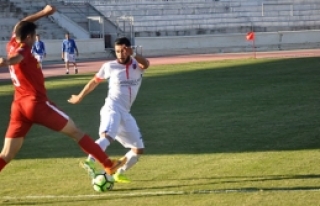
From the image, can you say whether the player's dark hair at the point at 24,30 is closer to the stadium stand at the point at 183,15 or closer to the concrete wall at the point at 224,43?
the concrete wall at the point at 224,43

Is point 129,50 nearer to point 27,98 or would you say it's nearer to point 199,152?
point 27,98

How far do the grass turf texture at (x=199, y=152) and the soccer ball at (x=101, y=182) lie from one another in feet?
0.28

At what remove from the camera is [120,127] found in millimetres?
9930

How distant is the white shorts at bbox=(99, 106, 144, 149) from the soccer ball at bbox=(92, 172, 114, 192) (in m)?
0.62

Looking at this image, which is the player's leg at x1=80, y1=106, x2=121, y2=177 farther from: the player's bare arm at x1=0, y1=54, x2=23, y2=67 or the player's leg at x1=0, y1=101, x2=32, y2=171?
the player's bare arm at x1=0, y1=54, x2=23, y2=67

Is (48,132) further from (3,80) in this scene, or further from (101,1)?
(101,1)

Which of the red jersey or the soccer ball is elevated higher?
the red jersey

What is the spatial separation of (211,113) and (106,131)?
7.49 meters

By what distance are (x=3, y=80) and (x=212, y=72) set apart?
8832mm

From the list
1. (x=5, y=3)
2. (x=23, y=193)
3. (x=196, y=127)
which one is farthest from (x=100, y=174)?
(x=5, y=3)

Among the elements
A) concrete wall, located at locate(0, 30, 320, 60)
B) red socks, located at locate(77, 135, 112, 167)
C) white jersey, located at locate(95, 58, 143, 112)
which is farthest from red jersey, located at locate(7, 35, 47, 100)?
concrete wall, located at locate(0, 30, 320, 60)

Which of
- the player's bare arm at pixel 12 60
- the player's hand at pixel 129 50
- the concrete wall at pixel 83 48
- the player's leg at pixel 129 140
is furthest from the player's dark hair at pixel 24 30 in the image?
the concrete wall at pixel 83 48

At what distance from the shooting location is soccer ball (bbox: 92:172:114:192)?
30.4 feet

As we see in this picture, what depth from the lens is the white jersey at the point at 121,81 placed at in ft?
32.5
